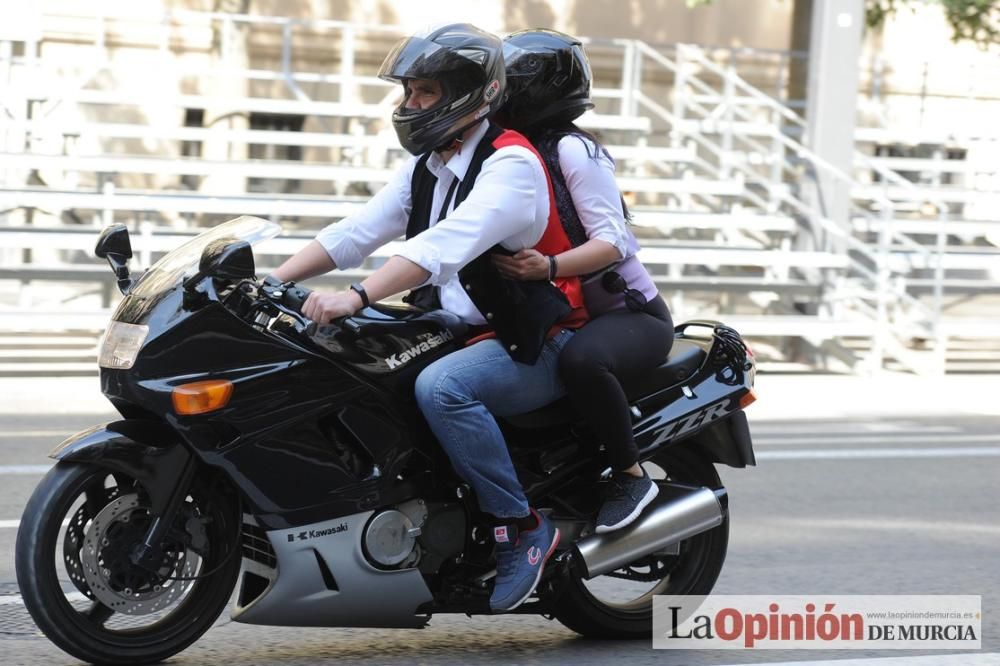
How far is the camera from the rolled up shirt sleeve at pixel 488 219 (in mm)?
4098

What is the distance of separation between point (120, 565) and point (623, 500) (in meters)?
1.47

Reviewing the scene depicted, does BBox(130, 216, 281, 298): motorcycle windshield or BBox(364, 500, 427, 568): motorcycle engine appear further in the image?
BBox(364, 500, 427, 568): motorcycle engine

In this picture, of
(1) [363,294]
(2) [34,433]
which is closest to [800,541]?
(1) [363,294]

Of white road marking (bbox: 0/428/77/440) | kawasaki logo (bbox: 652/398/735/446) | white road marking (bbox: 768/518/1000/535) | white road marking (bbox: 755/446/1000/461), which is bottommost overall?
white road marking (bbox: 755/446/1000/461)

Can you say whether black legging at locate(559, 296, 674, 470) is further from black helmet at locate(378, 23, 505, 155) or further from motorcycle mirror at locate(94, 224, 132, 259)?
motorcycle mirror at locate(94, 224, 132, 259)

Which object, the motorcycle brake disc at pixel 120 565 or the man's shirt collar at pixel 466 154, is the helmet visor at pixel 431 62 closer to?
the man's shirt collar at pixel 466 154

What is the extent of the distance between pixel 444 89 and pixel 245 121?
43.1 feet

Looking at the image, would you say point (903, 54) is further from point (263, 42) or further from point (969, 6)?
point (263, 42)

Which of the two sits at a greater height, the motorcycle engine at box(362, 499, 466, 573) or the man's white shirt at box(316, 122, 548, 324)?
the man's white shirt at box(316, 122, 548, 324)

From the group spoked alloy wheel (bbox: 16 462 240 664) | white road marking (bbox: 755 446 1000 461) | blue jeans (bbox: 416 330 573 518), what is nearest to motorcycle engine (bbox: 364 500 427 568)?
blue jeans (bbox: 416 330 573 518)

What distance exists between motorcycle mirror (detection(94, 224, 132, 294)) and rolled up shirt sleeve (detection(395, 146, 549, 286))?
74 cm

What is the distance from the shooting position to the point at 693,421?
4.74 m

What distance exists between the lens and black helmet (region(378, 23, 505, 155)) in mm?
4133

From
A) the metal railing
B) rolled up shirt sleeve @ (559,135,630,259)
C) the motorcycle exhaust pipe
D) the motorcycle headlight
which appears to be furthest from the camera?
the metal railing
